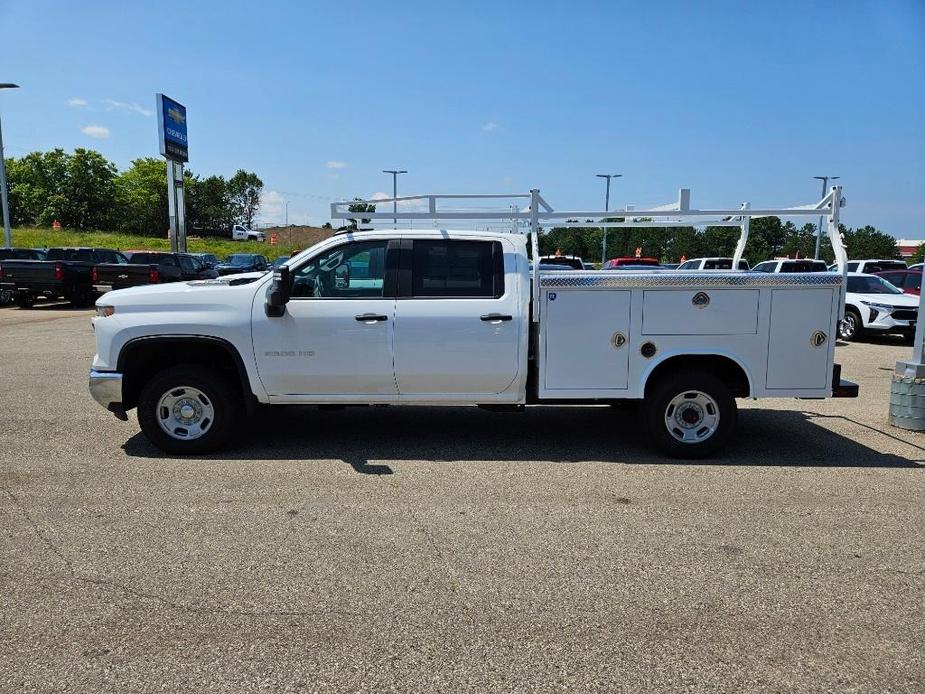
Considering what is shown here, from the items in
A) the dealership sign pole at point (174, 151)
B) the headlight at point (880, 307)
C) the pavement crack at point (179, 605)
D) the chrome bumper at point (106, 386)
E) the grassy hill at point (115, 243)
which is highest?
the dealership sign pole at point (174, 151)

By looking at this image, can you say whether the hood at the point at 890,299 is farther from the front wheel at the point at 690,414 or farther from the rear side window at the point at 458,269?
the rear side window at the point at 458,269

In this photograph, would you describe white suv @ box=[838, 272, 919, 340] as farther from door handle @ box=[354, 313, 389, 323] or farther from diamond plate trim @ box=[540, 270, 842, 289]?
door handle @ box=[354, 313, 389, 323]

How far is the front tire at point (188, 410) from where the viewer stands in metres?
5.96

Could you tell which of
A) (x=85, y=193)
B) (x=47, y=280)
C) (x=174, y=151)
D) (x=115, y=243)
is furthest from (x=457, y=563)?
(x=85, y=193)

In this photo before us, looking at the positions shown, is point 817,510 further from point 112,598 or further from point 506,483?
point 112,598

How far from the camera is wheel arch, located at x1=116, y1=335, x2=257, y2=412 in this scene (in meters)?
5.88

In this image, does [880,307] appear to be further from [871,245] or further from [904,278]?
[871,245]

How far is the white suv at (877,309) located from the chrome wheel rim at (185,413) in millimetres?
13197

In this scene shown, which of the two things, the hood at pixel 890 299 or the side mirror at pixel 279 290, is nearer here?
the side mirror at pixel 279 290

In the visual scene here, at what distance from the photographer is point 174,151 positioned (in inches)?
1430

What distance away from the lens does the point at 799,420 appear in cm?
771

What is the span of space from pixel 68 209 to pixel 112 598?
8461 cm

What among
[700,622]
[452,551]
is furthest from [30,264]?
[700,622]

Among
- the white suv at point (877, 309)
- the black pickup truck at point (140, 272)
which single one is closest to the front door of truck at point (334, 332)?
the white suv at point (877, 309)
